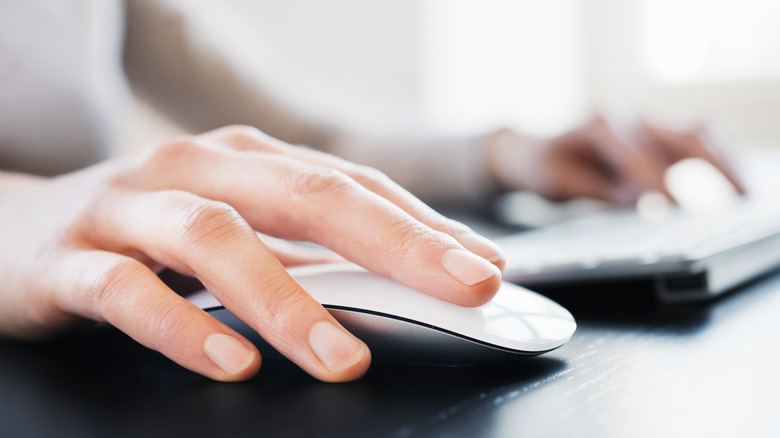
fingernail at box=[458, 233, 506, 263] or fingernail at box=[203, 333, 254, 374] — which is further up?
fingernail at box=[458, 233, 506, 263]

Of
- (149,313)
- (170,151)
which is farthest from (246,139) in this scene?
(149,313)

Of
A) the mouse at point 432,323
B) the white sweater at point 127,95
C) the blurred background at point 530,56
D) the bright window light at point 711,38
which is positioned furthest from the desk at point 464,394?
the bright window light at point 711,38

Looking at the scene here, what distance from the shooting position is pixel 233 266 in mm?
319

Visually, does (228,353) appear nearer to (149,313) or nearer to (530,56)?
(149,313)

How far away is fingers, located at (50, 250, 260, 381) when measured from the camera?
30 centimetres

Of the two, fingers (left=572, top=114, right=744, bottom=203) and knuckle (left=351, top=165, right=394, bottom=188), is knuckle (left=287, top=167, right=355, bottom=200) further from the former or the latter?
fingers (left=572, top=114, right=744, bottom=203)

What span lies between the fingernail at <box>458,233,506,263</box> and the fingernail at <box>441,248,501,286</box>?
0.10 ft

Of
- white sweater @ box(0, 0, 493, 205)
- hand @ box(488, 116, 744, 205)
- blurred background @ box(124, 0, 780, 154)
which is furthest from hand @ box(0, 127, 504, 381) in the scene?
blurred background @ box(124, 0, 780, 154)

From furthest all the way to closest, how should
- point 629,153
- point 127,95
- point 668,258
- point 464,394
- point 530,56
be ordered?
point 530,56, point 127,95, point 629,153, point 668,258, point 464,394

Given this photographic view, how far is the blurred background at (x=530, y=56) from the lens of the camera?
2170 mm

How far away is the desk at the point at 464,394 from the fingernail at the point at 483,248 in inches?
2.3

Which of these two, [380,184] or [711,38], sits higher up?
[711,38]

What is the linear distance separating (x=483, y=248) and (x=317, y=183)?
0.32 feet

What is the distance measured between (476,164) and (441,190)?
8cm
